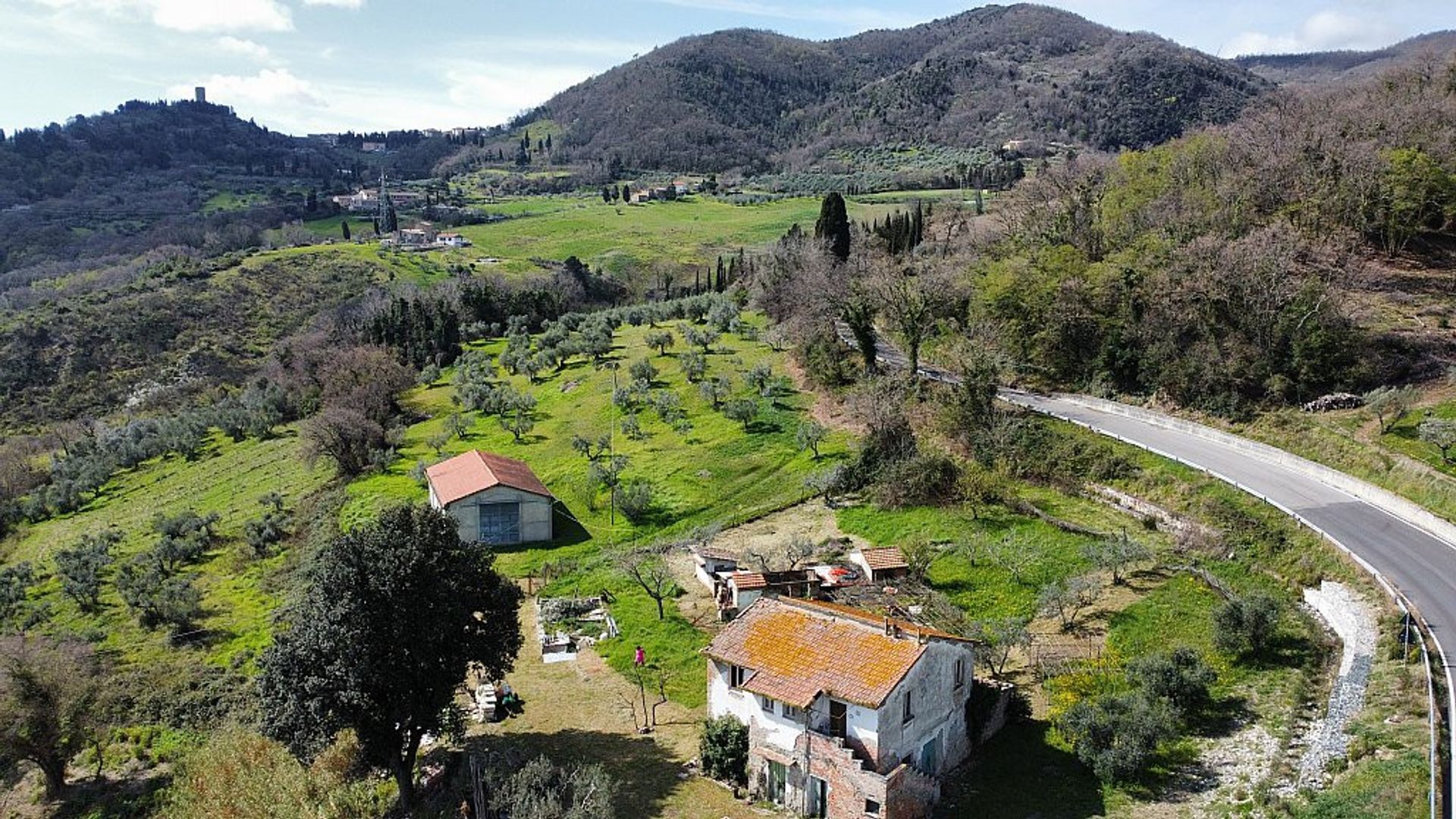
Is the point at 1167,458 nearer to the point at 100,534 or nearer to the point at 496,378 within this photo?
the point at 496,378

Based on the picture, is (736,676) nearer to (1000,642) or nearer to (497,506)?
(1000,642)

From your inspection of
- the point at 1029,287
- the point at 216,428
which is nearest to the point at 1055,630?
the point at 1029,287

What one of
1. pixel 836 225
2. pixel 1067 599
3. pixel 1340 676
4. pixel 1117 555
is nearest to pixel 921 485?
pixel 1117 555

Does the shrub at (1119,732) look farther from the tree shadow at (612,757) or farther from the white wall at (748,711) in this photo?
the tree shadow at (612,757)

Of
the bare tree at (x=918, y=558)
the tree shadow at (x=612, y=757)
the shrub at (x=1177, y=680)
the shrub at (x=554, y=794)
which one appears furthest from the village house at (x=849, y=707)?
the bare tree at (x=918, y=558)

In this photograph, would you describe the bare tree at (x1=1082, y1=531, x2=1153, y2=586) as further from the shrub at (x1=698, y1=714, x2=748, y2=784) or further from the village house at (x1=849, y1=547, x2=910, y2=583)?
the shrub at (x1=698, y1=714, x2=748, y2=784)

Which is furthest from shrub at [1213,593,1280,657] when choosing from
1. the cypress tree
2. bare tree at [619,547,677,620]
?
the cypress tree
